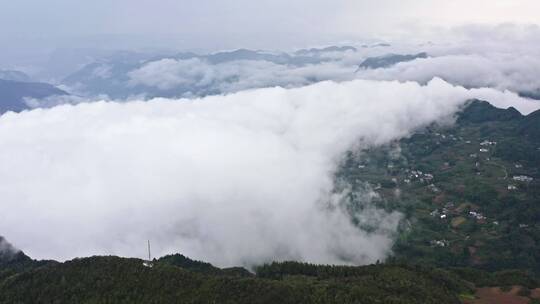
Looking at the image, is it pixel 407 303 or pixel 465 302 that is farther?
pixel 465 302

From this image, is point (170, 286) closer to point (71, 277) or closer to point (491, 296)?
point (71, 277)

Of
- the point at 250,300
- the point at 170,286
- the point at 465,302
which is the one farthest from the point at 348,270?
the point at 170,286

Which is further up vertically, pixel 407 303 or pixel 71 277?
pixel 71 277

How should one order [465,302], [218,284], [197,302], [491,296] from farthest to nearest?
[491,296]
[465,302]
[218,284]
[197,302]

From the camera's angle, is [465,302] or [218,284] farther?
[465,302]

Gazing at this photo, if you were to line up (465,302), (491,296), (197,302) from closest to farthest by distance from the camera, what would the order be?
(197,302)
(465,302)
(491,296)

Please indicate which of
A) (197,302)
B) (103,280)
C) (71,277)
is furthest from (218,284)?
(71,277)

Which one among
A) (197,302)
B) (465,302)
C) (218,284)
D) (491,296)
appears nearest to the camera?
(197,302)

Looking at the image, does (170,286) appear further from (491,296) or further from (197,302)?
(491,296)

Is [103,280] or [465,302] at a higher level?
[103,280]
